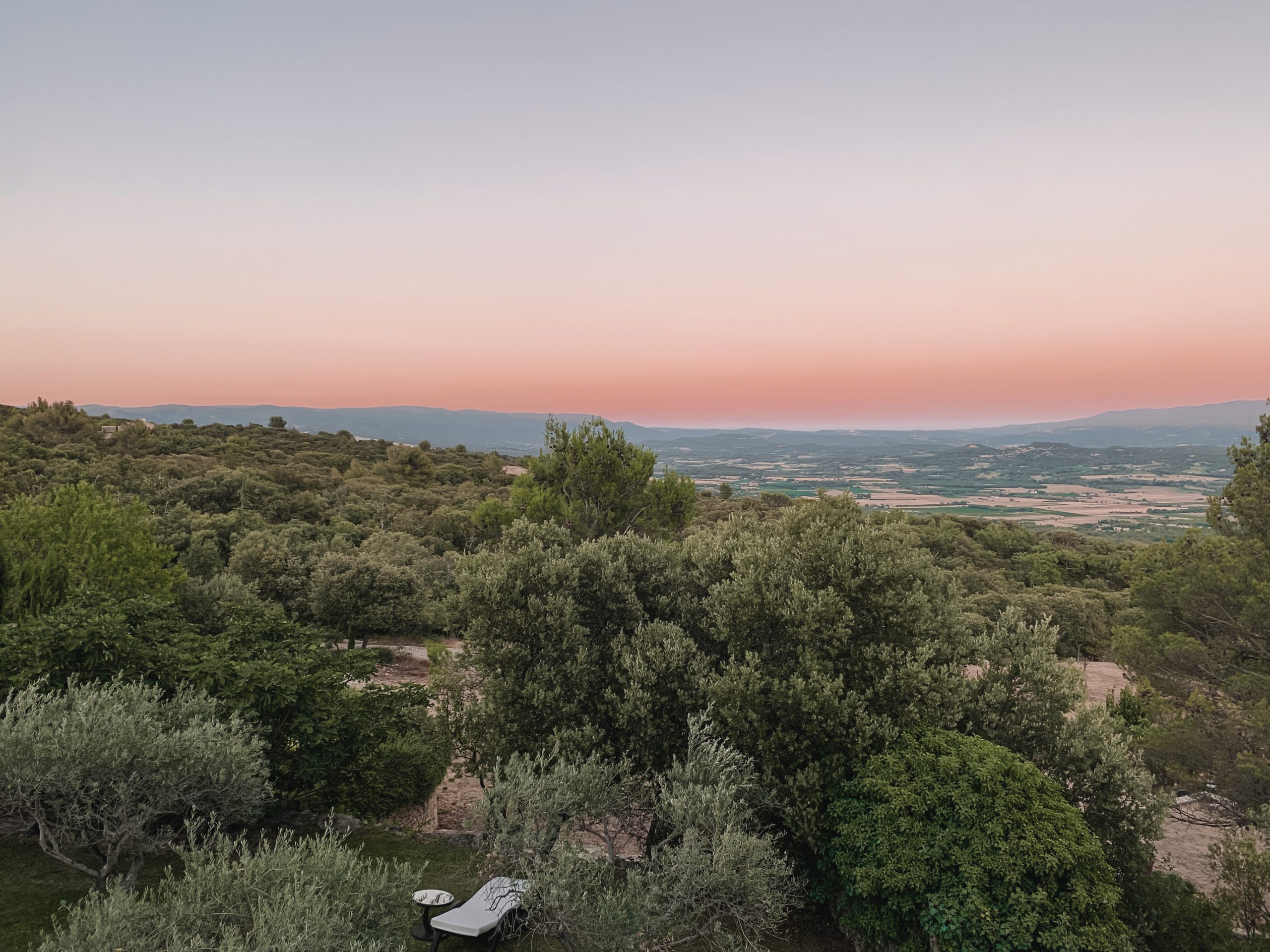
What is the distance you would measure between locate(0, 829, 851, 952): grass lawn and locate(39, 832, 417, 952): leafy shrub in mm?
1056

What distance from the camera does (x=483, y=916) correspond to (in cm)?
909

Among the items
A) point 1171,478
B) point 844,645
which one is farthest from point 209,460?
point 1171,478

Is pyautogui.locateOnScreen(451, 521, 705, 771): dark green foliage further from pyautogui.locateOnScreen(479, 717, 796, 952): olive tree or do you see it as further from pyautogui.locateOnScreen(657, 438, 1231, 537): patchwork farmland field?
pyautogui.locateOnScreen(657, 438, 1231, 537): patchwork farmland field

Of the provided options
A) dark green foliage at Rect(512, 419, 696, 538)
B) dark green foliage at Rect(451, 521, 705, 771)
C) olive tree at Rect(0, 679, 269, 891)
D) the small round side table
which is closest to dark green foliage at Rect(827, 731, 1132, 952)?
dark green foliage at Rect(451, 521, 705, 771)

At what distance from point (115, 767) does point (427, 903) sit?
477 centimetres

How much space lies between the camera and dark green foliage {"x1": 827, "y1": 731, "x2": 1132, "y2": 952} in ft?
25.6

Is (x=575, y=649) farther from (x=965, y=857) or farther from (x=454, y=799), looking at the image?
(x=965, y=857)

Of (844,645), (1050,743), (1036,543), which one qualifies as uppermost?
(844,645)

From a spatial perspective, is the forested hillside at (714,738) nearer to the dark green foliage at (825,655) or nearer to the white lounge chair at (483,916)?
the dark green foliage at (825,655)

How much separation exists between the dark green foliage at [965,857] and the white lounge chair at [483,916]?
17.3ft

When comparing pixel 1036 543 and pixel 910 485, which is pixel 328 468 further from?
pixel 910 485

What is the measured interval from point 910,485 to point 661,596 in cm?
14225

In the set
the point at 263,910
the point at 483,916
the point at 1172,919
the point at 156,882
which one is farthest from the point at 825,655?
the point at 156,882

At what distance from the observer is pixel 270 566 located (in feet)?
86.4
